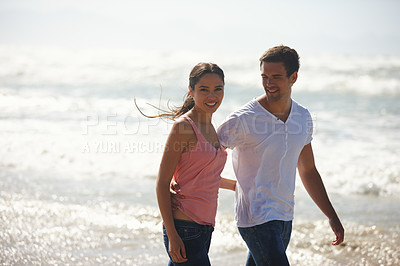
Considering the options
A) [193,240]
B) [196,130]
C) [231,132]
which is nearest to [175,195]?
[193,240]

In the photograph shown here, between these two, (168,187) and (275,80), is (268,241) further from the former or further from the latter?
(275,80)

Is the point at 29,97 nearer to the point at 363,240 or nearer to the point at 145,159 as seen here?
the point at 145,159

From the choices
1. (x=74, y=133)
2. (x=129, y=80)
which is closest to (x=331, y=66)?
(x=129, y=80)

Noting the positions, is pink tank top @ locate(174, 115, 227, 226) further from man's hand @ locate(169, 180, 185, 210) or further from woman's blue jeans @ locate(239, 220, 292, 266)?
woman's blue jeans @ locate(239, 220, 292, 266)

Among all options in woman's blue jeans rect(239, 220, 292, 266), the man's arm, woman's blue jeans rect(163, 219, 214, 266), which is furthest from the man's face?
woman's blue jeans rect(163, 219, 214, 266)

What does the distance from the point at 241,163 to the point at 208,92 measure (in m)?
0.48

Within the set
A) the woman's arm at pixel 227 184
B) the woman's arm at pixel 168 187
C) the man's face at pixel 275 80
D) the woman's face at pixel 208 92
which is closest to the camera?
the woman's arm at pixel 168 187

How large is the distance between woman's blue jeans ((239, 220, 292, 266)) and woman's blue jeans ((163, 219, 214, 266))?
0.31 metres

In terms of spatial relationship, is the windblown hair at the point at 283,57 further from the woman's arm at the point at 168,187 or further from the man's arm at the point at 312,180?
the woman's arm at the point at 168,187

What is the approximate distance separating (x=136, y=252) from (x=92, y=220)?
1.03 metres

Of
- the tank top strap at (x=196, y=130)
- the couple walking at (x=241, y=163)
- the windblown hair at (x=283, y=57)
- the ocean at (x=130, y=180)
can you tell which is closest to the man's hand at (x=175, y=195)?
the couple walking at (x=241, y=163)

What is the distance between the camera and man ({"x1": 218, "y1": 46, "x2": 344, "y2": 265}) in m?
2.80

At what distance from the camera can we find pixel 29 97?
1812 cm

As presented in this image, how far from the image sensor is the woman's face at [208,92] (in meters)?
2.76
